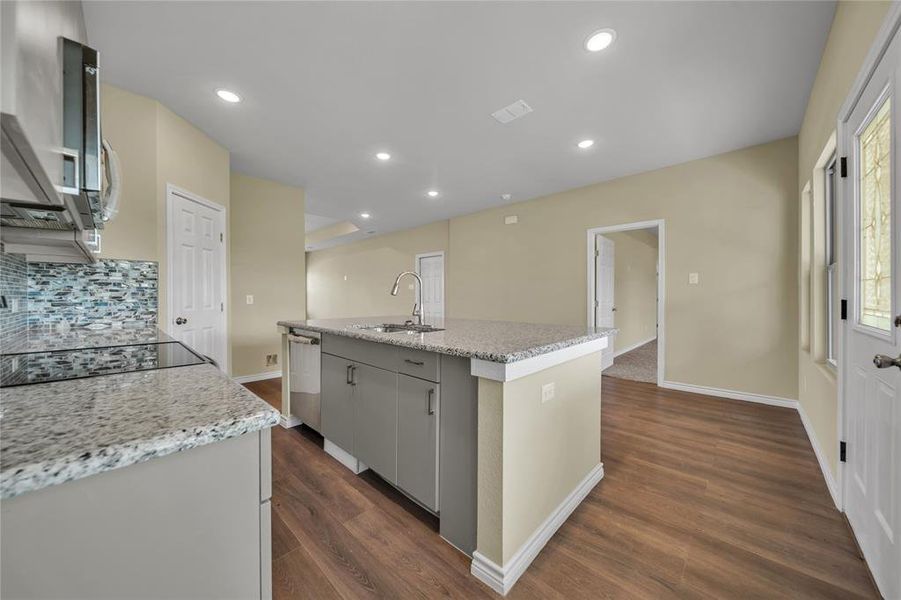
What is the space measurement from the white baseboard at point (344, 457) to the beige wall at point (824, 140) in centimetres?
263

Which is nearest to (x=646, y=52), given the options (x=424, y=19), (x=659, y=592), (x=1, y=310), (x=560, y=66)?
(x=560, y=66)

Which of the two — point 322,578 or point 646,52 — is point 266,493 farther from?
point 646,52

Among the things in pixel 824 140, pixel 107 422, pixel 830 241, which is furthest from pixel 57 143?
pixel 830 241

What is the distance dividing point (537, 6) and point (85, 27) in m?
2.49

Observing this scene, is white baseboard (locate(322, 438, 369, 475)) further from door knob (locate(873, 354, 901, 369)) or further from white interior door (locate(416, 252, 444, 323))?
white interior door (locate(416, 252, 444, 323))

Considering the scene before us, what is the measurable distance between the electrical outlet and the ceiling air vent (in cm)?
216

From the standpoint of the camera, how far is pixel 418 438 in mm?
1606

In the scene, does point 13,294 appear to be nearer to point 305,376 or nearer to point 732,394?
point 305,376

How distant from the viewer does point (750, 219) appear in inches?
132

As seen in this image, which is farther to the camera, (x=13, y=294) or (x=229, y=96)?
(x=229, y=96)

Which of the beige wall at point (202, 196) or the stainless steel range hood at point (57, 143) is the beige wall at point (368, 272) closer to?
the beige wall at point (202, 196)

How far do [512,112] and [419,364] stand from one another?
222 cm

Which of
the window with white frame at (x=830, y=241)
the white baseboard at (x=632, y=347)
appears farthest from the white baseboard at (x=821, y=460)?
the white baseboard at (x=632, y=347)

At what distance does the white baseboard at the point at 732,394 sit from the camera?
3.20 meters
